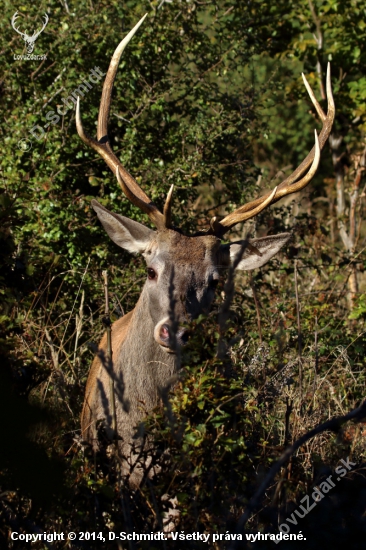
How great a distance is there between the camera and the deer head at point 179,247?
4.64m

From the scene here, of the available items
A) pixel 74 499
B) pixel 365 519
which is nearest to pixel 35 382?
pixel 74 499

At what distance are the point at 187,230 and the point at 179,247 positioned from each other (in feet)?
8.90

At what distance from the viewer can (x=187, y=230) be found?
24.9ft

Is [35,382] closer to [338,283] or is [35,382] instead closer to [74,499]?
[74,499]

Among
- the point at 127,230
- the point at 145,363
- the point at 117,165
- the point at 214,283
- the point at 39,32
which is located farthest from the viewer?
the point at 39,32

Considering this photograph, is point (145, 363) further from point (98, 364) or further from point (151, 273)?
point (98, 364)

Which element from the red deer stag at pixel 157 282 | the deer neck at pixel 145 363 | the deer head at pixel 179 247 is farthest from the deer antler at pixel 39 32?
the deer neck at pixel 145 363

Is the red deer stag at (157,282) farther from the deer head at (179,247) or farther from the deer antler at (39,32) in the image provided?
the deer antler at (39,32)

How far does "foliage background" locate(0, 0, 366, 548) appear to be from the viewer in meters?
3.45

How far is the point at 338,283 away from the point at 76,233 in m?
2.61

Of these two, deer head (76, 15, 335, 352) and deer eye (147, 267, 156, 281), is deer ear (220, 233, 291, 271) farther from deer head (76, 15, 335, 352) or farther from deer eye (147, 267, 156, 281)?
deer eye (147, 267, 156, 281)

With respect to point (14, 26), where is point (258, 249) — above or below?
below

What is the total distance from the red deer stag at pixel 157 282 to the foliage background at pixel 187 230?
1.00 ft

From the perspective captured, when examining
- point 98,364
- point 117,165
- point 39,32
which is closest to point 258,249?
point 117,165
